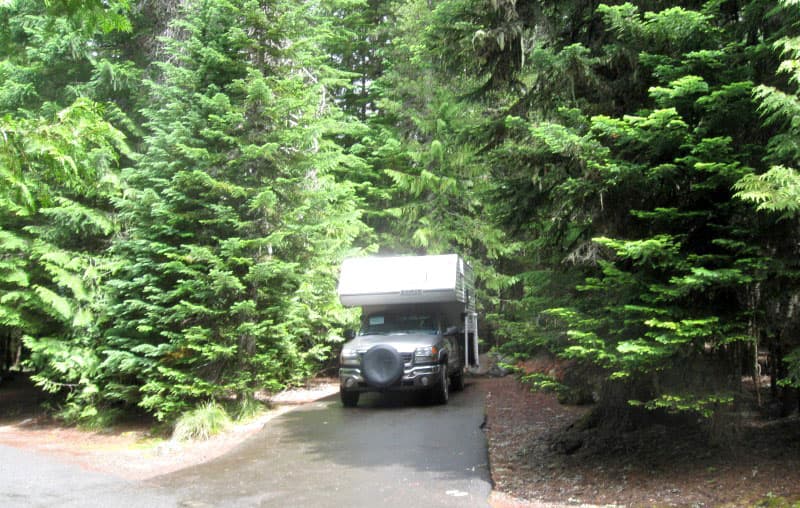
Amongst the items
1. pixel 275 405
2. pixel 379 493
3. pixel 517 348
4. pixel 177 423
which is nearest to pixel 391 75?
pixel 275 405

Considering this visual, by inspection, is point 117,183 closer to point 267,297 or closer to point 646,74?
point 267,297


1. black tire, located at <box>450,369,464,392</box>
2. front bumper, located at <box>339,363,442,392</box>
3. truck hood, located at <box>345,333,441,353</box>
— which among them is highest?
truck hood, located at <box>345,333,441,353</box>

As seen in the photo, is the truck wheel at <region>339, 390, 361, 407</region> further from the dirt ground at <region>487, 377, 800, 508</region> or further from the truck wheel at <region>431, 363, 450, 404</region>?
the dirt ground at <region>487, 377, 800, 508</region>

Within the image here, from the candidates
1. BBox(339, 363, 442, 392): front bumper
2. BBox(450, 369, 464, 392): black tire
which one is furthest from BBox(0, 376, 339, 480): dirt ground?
BBox(450, 369, 464, 392): black tire

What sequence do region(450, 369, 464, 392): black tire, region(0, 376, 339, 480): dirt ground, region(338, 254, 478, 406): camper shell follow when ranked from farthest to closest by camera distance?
region(450, 369, 464, 392): black tire, region(338, 254, 478, 406): camper shell, region(0, 376, 339, 480): dirt ground

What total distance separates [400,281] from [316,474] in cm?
599

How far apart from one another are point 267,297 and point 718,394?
828 cm

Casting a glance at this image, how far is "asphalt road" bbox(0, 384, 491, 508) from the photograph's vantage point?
721cm

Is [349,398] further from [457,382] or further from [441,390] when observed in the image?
[457,382]

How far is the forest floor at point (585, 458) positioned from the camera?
6289mm

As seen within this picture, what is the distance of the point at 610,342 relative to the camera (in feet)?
22.1

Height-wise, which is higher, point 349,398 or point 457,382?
point 457,382

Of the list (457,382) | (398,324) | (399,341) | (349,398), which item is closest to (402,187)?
(398,324)

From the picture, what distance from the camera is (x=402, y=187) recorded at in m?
18.4
